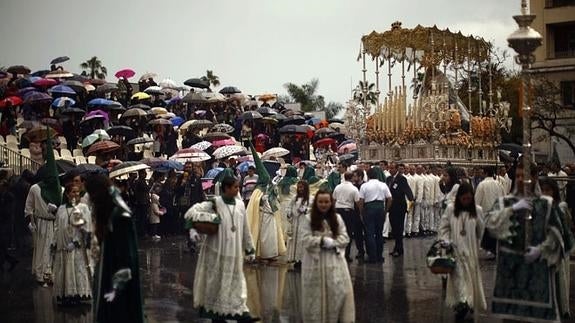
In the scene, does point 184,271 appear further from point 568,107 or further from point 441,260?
point 568,107

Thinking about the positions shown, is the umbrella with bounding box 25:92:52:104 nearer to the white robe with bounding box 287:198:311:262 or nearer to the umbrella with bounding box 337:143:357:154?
the umbrella with bounding box 337:143:357:154

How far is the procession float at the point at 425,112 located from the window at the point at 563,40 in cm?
1907

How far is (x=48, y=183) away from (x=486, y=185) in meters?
8.54

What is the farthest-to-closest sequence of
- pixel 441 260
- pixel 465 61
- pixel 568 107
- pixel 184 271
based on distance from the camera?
pixel 568 107
pixel 465 61
pixel 184 271
pixel 441 260

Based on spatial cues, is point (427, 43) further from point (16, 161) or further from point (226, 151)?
point (16, 161)

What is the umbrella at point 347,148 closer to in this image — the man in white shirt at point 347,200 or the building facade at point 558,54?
the building facade at point 558,54

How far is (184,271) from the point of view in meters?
18.3

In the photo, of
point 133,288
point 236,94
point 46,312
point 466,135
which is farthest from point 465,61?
point 133,288

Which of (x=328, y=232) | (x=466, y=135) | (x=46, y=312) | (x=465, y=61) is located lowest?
(x=46, y=312)

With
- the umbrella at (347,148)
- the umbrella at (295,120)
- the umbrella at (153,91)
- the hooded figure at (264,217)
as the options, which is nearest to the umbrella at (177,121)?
the umbrella at (153,91)

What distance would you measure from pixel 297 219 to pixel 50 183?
455 cm

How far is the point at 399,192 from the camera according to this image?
21.5m

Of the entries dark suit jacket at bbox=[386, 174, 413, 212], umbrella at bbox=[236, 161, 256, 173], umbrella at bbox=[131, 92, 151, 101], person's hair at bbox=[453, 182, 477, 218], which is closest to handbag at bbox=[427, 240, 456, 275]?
person's hair at bbox=[453, 182, 477, 218]

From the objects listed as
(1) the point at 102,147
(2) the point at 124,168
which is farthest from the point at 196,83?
(2) the point at 124,168
